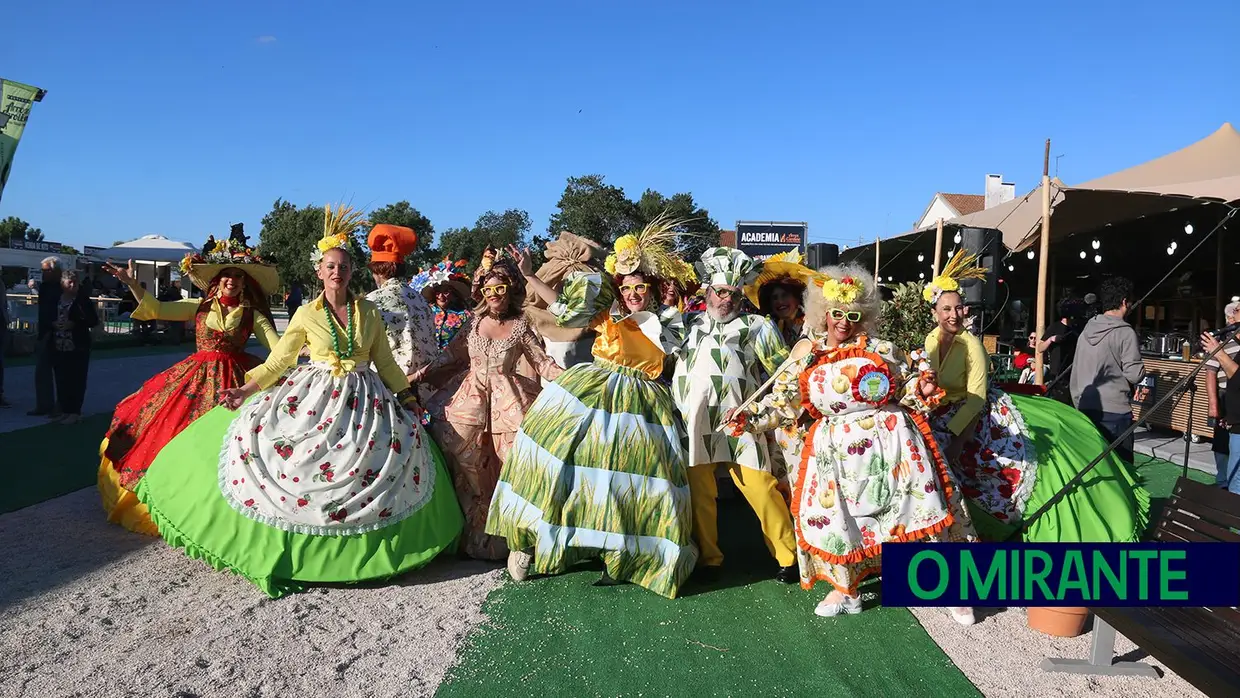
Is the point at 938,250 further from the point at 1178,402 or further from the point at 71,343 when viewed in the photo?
the point at 71,343

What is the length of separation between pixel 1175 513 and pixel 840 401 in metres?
1.41

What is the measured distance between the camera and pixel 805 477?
3691 mm

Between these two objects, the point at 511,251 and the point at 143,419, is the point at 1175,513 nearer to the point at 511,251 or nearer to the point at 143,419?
the point at 511,251

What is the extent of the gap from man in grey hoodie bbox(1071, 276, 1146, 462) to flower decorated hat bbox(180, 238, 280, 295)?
5.90m

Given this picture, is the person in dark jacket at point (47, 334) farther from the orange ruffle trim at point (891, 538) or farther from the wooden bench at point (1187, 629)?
the wooden bench at point (1187, 629)

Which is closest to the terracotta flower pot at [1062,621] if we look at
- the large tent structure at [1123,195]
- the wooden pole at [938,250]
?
the wooden pole at [938,250]

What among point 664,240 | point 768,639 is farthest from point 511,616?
point 664,240

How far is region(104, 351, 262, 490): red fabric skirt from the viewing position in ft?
15.2

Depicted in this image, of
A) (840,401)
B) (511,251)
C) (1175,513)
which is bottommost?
(1175,513)

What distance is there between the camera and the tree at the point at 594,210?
20.3 metres

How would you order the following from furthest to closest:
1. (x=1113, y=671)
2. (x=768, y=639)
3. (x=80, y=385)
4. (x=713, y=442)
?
(x=80, y=385)
(x=713, y=442)
(x=768, y=639)
(x=1113, y=671)

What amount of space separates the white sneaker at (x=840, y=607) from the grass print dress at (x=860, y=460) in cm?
5

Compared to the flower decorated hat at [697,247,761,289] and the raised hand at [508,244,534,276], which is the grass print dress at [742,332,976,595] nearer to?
the flower decorated hat at [697,247,761,289]

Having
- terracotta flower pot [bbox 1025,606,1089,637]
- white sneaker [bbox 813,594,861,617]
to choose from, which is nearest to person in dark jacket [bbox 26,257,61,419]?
white sneaker [bbox 813,594,861,617]
